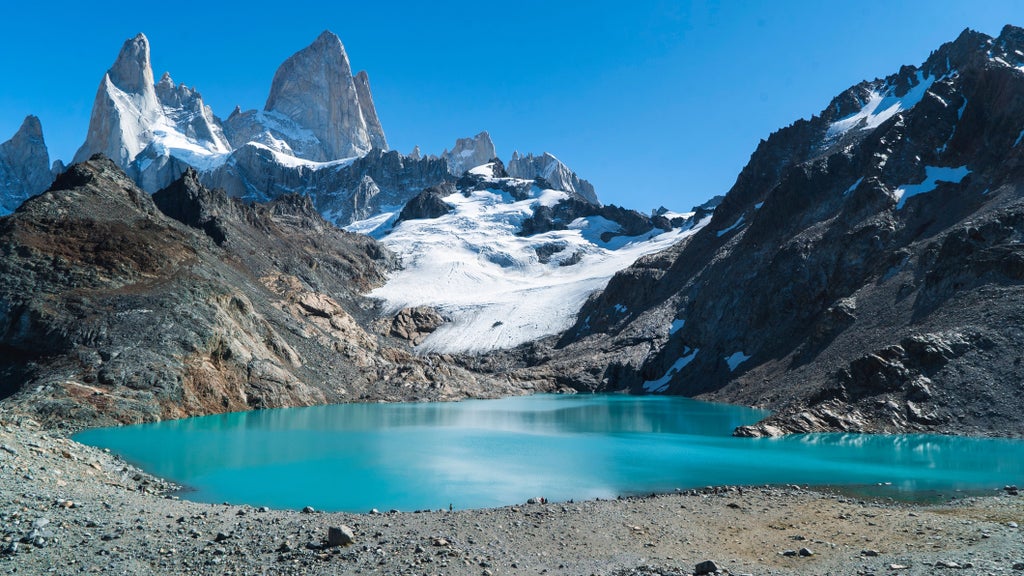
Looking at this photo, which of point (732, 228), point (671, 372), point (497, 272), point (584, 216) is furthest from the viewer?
point (584, 216)

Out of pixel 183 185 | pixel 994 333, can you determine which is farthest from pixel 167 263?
pixel 994 333

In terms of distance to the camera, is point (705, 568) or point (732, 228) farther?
point (732, 228)

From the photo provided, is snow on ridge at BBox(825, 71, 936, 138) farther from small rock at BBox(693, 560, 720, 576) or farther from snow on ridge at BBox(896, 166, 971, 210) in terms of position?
small rock at BBox(693, 560, 720, 576)

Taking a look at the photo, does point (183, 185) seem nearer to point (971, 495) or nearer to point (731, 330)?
point (731, 330)

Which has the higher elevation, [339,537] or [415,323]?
[415,323]

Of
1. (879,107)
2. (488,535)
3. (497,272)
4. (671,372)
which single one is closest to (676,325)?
(671,372)

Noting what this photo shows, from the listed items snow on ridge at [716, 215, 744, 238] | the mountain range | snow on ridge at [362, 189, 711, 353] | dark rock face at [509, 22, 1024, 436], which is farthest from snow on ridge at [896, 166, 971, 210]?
snow on ridge at [362, 189, 711, 353]

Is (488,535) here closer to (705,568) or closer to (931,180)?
(705,568)

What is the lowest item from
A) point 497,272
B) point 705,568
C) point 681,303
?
point 705,568
